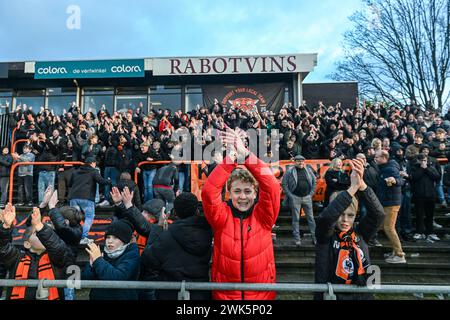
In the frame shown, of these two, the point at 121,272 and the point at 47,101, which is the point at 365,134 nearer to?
the point at 121,272

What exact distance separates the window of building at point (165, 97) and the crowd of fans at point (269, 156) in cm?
408

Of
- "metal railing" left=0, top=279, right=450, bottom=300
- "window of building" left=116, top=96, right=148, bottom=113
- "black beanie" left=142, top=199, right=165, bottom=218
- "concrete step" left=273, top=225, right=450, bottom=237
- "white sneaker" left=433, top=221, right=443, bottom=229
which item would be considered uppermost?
"window of building" left=116, top=96, right=148, bottom=113

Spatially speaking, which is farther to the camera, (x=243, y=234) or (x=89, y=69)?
(x=89, y=69)

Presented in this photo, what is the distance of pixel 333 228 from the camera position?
94.9 inches

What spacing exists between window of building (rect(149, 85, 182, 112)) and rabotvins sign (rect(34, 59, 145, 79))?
1583 mm

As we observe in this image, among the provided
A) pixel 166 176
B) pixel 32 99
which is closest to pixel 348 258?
pixel 166 176

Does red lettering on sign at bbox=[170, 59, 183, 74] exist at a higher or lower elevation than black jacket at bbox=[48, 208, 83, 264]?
higher

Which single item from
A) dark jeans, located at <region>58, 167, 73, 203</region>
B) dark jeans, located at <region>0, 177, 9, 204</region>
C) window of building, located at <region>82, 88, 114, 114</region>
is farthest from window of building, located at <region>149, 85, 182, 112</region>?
dark jeans, located at <region>58, 167, 73, 203</region>

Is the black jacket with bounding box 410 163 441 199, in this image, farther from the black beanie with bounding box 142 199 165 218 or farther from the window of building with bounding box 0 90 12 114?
the window of building with bounding box 0 90 12 114

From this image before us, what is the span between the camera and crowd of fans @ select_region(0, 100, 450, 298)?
214 inches

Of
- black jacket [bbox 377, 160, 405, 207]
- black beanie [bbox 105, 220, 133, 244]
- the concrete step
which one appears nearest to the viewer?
black beanie [bbox 105, 220, 133, 244]

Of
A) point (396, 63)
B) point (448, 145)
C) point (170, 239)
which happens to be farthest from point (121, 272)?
point (396, 63)

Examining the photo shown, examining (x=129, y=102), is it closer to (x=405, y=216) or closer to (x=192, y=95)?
(x=192, y=95)

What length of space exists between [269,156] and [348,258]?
5.77 m
